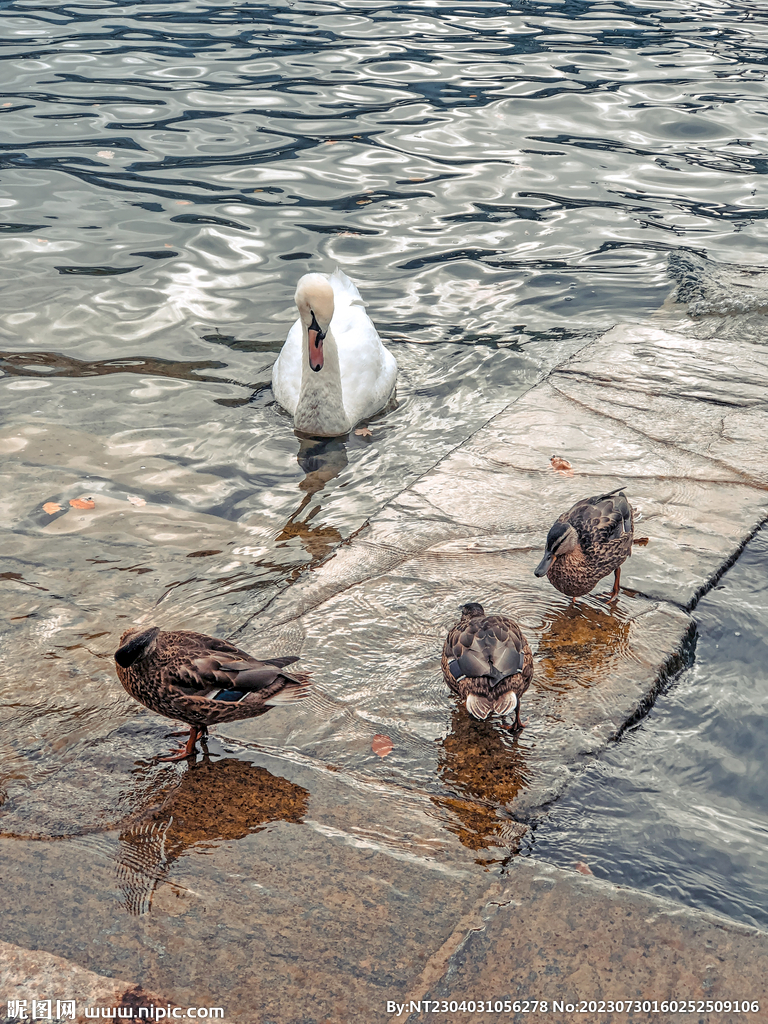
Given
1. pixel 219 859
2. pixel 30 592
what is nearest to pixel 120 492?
pixel 30 592

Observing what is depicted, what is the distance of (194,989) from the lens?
2689 millimetres

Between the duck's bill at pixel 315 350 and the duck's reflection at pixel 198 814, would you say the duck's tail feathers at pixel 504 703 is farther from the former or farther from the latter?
the duck's bill at pixel 315 350

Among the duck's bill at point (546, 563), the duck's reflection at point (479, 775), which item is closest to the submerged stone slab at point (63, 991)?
the duck's reflection at point (479, 775)

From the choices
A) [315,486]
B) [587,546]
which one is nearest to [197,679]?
[587,546]

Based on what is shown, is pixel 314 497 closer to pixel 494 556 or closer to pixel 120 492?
pixel 120 492

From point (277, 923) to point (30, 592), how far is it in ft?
10.0

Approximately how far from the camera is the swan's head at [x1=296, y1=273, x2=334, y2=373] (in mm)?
6828

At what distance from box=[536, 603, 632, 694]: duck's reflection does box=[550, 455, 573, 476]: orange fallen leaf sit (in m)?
1.25

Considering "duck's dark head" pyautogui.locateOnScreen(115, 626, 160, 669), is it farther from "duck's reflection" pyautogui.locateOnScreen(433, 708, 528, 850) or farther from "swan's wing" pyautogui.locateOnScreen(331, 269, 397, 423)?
"swan's wing" pyautogui.locateOnScreen(331, 269, 397, 423)

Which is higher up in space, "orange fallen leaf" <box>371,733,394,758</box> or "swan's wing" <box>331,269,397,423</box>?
"swan's wing" <box>331,269,397,423</box>

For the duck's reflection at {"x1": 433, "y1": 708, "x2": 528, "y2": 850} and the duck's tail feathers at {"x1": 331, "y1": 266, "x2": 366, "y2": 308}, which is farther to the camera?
the duck's tail feathers at {"x1": 331, "y1": 266, "x2": 366, "y2": 308}

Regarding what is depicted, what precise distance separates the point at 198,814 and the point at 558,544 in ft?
6.28

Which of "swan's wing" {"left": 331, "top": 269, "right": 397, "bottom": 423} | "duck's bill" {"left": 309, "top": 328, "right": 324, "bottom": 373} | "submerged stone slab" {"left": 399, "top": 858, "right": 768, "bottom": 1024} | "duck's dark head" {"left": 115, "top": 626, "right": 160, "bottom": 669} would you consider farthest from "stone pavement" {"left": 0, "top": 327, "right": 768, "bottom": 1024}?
"swan's wing" {"left": 331, "top": 269, "right": 397, "bottom": 423}

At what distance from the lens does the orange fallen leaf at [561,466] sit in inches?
219
